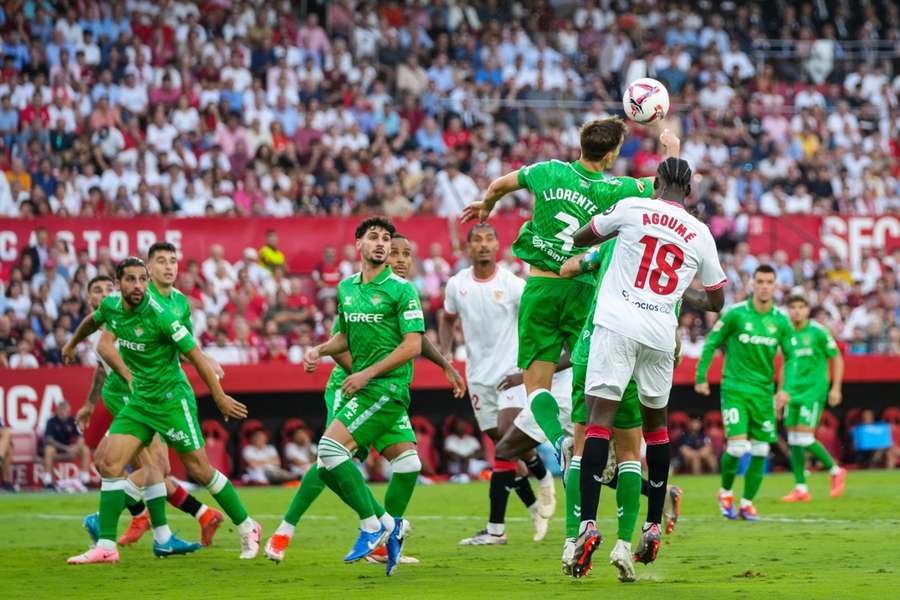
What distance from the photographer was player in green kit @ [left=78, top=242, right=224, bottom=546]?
41.7 ft

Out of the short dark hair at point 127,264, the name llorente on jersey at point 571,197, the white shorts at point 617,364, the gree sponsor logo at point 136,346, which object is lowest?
the white shorts at point 617,364

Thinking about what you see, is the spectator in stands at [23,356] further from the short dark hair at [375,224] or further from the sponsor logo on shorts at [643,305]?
the sponsor logo on shorts at [643,305]

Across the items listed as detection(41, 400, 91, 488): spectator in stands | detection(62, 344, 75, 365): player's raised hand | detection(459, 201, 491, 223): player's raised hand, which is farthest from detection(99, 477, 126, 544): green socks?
detection(41, 400, 91, 488): spectator in stands

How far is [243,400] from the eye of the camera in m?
23.5

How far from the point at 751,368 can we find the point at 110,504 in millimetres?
7594

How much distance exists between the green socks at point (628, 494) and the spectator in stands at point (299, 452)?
13260 mm

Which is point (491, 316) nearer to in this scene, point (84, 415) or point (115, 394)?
point (115, 394)

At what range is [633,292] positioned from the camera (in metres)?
9.91

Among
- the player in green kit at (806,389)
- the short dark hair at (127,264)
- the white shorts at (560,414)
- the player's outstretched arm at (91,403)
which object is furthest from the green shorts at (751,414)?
the short dark hair at (127,264)

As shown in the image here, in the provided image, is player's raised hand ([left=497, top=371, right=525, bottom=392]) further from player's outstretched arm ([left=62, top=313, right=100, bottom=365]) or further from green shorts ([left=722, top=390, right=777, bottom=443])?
player's outstretched arm ([left=62, top=313, right=100, bottom=365])

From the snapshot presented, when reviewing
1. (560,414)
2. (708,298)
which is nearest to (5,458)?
(560,414)

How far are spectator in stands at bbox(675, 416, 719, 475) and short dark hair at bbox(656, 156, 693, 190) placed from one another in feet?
51.1

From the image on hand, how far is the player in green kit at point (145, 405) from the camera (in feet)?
39.8

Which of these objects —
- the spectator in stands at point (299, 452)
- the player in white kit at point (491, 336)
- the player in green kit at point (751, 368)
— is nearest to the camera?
the player in white kit at point (491, 336)
